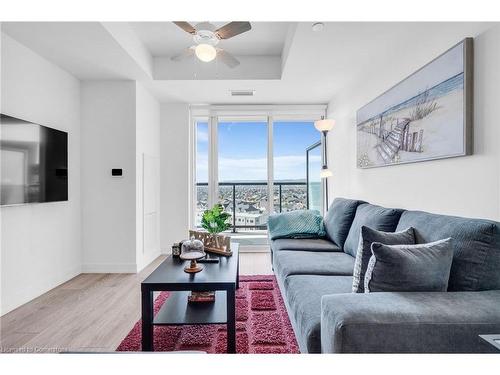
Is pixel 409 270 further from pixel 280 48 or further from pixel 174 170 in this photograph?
pixel 174 170

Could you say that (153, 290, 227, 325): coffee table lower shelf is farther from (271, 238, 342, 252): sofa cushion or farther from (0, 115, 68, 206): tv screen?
(0, 115, 68, 206): tv screen

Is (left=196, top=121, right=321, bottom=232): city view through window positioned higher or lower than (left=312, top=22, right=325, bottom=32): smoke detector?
lower

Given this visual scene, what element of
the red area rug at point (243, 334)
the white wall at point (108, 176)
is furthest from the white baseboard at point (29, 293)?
the red area rug at point (243, 334)

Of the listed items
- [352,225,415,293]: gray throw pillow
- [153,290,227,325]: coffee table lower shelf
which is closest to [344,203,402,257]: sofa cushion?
[352,225,415,293]: gray throw pillow

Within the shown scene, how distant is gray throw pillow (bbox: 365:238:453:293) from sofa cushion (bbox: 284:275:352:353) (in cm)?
30

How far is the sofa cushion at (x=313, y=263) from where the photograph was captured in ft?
6.98

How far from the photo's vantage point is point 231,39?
3203 millimetres

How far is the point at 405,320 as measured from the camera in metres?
1.10

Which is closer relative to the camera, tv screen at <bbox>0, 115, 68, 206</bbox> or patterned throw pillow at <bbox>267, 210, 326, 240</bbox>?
tv screen at <bbox>0, 115, 68, 206</bbox>

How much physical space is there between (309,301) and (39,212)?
2.73m

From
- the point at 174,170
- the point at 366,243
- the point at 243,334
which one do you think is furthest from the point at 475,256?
the point at 174,170

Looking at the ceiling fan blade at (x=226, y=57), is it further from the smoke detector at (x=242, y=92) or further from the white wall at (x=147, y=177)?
the white wall at (x=147, y=177)

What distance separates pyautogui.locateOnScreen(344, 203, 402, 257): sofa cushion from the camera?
7.11ft
